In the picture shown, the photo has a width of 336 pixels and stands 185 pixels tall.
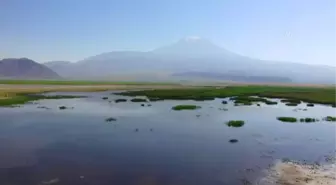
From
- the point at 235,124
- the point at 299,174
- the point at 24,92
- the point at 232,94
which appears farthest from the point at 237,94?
the point at 299,174

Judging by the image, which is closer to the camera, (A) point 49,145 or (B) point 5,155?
(B) point 5,155

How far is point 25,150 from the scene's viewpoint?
24609 mm

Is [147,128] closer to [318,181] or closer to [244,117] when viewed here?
[244,117]

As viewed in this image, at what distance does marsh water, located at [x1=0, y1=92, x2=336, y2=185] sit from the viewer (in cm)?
1892

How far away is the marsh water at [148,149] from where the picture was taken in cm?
1892

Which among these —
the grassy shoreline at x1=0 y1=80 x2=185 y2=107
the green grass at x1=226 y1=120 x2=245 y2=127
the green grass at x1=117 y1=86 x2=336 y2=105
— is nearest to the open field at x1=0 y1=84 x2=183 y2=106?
the grassy shoreline at x1=0 y1=80 x2=185 y2=107

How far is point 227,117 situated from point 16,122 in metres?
25.6

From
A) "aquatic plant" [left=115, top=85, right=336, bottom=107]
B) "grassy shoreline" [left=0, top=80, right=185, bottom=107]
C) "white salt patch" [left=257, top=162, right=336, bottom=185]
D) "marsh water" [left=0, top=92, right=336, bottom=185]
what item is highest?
"grassy shoreline" [left=0, top=80, right=185, bottom=107]

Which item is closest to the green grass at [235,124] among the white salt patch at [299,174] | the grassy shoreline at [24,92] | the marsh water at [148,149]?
the marsh water at [148,149]

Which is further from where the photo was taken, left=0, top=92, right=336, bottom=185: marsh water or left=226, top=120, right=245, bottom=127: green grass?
left=226, top=120, right=245, bottom=127: green grass

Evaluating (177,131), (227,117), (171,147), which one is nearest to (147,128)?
(177,131)

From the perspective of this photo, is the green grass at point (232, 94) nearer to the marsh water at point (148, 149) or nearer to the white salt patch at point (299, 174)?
the marsh water at point (148, 149)

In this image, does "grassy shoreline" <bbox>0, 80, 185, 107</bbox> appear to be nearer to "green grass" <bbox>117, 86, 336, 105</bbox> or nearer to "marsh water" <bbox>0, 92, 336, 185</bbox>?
"marsh water" <bbox>0, 92, 336, 185</bbox>

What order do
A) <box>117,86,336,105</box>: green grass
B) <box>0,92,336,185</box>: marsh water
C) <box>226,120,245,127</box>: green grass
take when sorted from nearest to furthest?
<box>0,92,336,185</box>: marsh water, <box>226,120,245,127</box>: green grass, <box>117,86,336,105</box>: green grass
